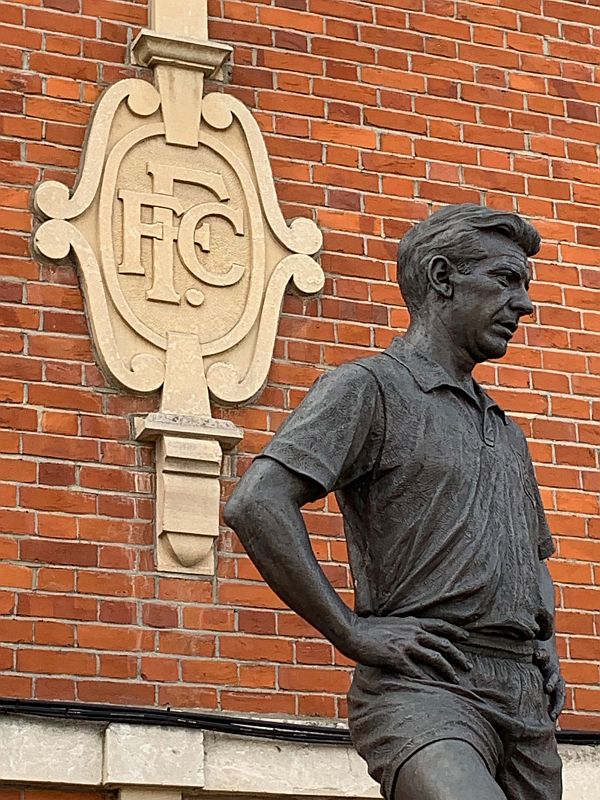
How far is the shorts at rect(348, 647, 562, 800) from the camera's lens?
158 inches

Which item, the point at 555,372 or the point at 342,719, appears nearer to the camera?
the point at 342,719

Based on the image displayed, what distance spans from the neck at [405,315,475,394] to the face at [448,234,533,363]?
0.08 feet

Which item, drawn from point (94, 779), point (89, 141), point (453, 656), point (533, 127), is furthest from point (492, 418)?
point (533, 127)

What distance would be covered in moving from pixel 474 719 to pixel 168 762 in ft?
8.93

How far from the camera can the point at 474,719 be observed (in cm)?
407

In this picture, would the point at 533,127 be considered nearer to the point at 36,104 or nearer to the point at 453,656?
the point at 36,104

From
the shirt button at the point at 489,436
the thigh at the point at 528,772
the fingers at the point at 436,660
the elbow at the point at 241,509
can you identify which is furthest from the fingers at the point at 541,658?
the elbow at the point at 241,509

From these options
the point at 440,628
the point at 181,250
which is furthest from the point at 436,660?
the point at 181,250

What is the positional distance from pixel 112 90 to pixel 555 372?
1922 millimetres

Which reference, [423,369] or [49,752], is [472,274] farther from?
[49,752]

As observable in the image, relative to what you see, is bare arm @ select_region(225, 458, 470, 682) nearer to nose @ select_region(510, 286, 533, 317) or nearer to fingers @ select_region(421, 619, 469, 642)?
fingers @ select_region(421, 619, 469, 642)

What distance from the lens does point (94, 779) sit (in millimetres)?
6551

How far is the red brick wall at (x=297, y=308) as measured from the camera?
680 cm

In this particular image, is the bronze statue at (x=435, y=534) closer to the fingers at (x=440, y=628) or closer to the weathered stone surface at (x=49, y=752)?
the fingers at (x=440, y=628)
